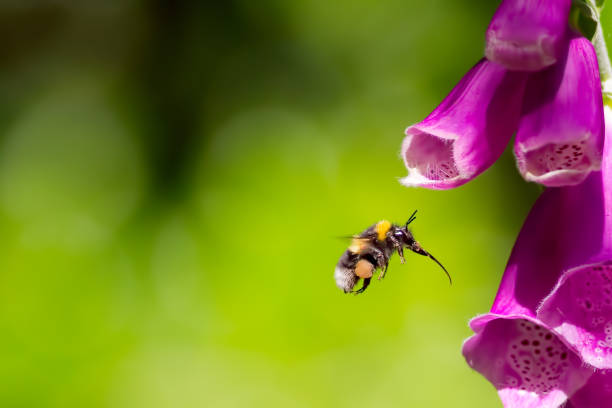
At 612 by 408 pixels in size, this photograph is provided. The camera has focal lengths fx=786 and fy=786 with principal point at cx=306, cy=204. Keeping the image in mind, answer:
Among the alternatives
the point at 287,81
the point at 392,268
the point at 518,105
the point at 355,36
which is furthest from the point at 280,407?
the point at 518,105

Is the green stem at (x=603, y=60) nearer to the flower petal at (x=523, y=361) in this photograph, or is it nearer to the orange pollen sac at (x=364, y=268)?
the flower petal at (x=523, y=361)

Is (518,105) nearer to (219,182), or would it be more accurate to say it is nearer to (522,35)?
(522,35)

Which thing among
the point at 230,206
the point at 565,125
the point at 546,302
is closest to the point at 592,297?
the point at 546,302

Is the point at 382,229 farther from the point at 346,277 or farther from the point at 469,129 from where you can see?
the point at 469,129

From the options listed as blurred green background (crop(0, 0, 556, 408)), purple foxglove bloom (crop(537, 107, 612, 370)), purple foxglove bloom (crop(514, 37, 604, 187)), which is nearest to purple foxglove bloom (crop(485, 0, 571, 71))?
purple foxglove bloom (crop(514, 37, 604, 187))

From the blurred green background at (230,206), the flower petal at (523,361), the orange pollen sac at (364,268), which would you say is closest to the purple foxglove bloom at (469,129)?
the flower petal at (523,361)

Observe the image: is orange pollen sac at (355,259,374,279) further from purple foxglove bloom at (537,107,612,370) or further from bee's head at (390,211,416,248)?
purple foxglove bloom at (537,107,612,370)

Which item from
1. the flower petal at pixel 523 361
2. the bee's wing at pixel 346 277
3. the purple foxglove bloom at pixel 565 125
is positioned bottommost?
the flower petal at pixel 523 361
